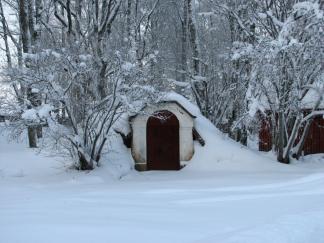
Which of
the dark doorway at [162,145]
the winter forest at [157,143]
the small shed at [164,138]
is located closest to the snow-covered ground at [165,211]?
the winter forest at [157,143]

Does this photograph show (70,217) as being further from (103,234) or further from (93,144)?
(93,144)

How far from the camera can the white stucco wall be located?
17.1m

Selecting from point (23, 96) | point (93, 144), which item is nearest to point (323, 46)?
point (93, 144)

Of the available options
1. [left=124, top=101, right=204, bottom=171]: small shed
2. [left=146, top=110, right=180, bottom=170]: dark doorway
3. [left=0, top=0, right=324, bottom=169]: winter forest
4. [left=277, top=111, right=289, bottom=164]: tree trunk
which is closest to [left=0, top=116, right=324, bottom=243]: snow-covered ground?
[left=0, top=0, right=324, bottom=169]: winter forest

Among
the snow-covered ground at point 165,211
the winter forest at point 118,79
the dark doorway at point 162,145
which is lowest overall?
the dark doorway at point 162,145

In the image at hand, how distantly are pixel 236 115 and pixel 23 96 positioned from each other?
11.1m

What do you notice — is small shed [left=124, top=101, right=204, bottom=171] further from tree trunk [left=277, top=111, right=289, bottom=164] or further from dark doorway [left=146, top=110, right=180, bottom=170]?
tree trunk [left=277, top=111, right=289, bottom=164]

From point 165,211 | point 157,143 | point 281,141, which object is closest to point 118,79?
point 157,143

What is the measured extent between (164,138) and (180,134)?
2.06ft

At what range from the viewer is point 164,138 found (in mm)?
17484

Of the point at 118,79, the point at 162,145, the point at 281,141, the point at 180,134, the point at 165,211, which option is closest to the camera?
the point at 165,211

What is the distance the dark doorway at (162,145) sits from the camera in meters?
17.4

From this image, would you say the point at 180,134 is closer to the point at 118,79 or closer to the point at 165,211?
the point at 118,79

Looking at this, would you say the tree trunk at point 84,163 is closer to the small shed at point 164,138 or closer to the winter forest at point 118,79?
the winter forest at point 118,79
